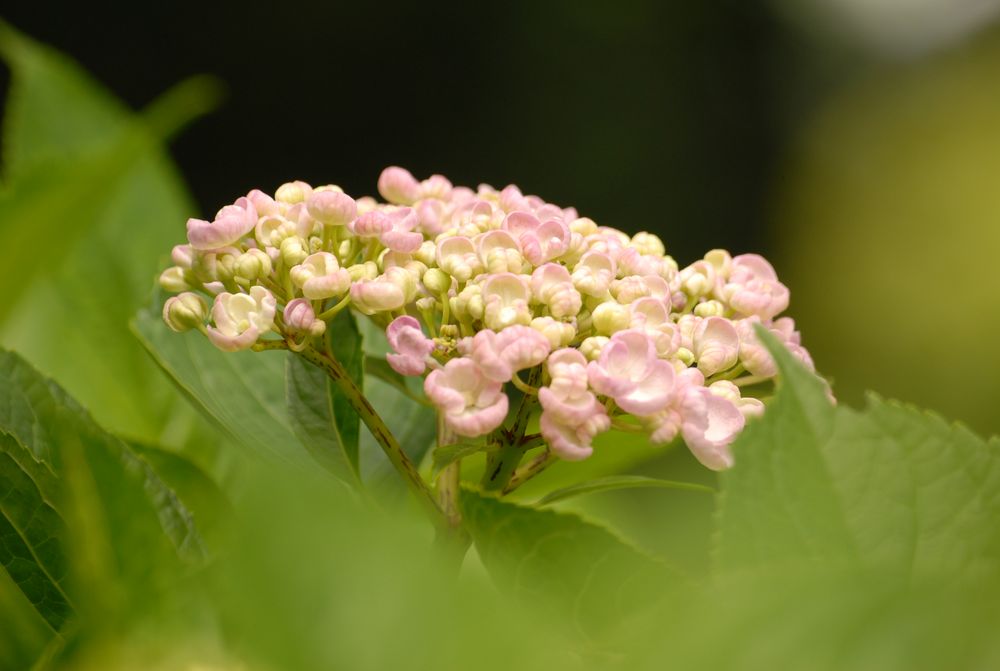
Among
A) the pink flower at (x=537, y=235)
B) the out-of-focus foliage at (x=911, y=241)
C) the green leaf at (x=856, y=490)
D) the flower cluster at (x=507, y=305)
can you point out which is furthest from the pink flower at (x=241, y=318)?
the out-of-focus foliage at (x=911, y=241)

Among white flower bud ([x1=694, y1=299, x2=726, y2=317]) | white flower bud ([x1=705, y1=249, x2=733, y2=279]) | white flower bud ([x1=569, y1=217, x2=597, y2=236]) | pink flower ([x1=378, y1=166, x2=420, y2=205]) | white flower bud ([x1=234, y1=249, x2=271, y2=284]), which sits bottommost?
white flower bud ([x1=234, y1=249, x2=271, y2=284])

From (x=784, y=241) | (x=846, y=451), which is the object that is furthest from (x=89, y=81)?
(x=784, y=241)

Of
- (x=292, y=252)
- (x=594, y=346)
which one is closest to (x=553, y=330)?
(x=594, y=346)

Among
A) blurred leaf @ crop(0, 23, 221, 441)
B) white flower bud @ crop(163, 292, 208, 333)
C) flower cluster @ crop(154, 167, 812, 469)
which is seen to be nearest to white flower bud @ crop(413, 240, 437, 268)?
flower cluster @ crop(154, 167, 812, 469)

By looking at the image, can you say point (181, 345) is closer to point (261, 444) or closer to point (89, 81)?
point (261, 444)

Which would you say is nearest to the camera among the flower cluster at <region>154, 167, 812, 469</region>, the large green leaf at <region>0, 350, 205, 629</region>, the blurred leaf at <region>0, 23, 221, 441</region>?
the large green leaf at <region>0, 350, 205, 629</region>

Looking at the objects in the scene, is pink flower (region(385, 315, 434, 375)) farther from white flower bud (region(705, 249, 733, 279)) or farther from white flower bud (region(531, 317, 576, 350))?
white flower bud (region(705, 249, 733, 279))
